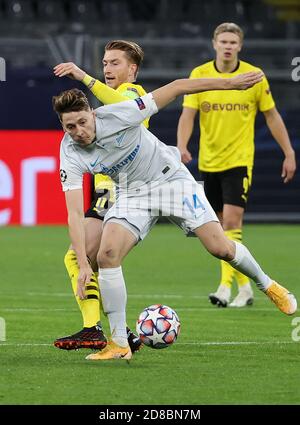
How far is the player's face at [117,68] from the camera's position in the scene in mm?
7695

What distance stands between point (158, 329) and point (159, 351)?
352mm

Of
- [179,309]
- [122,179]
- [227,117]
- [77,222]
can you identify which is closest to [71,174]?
[77,222]

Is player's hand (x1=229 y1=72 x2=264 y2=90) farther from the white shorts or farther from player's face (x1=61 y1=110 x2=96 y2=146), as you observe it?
player's face (x1=61 y1=110 x2=96 y2=146)

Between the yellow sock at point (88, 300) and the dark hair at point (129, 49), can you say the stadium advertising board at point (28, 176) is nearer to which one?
the dark hair at point (129, 49)

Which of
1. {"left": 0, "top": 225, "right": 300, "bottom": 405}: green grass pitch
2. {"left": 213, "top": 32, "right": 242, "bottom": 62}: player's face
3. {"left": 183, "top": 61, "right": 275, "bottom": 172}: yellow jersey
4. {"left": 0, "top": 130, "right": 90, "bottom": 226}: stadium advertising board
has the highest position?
{"left": 0, "top": 130, "right": 90, "bottom": 226}: stadium advertising board

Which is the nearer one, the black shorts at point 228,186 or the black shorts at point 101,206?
the black shorts at point 101,206

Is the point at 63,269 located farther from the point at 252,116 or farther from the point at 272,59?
the point at 272,59

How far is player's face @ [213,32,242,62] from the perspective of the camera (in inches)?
402

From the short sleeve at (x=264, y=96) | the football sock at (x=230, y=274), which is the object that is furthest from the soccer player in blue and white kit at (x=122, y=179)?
the short sleeve at (x=264, y=96)

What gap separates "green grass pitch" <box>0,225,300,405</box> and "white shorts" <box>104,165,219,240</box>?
0.85 m

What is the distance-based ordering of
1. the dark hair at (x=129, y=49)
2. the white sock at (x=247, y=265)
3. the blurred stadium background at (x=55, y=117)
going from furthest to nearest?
the blurred stadium background at (x=55, y=117), the dark hair at (x=129, y=49), the white sock at (x=247, y=265)

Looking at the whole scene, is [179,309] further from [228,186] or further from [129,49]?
[129,49]

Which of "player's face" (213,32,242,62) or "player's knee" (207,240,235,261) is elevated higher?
"player's face" (213,32,242,62)

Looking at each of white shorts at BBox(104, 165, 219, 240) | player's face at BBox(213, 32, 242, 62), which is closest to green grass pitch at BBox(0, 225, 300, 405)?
white shorts at BBox(104, 165, 219, 240)
